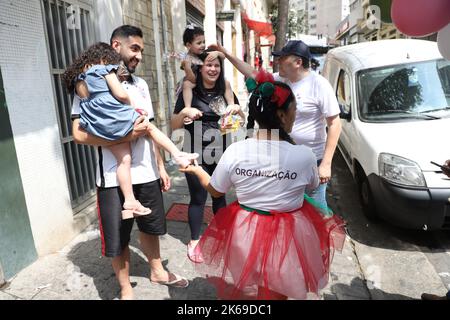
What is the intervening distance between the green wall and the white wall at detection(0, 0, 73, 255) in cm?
6

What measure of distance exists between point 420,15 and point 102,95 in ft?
6.63

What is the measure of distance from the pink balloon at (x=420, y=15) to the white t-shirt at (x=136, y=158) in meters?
1.81

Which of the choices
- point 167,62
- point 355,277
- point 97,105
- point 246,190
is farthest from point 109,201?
point 167,62

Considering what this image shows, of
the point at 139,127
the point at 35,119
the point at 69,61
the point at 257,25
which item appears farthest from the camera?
the point at 257,25

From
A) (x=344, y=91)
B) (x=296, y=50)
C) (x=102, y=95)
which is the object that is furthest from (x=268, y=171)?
(x=344, y=91)

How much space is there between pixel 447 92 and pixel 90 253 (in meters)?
4.21

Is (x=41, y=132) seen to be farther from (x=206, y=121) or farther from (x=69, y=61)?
(x=206, y=121)

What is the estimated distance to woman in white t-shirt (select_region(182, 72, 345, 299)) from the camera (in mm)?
1812

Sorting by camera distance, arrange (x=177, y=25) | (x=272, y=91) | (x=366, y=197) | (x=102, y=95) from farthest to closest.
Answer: (x=177, y=25), (x=366, y=197), (x=102, y=95), (x=272, y=91)

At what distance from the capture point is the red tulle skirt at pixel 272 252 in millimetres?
1814

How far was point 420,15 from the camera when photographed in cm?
223

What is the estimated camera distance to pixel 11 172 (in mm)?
2668

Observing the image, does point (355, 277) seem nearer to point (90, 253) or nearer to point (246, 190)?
point (246, 190)

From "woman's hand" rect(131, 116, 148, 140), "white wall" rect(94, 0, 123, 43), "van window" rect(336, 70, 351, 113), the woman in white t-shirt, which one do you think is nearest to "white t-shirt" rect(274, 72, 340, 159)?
the woman in white t-shirt
